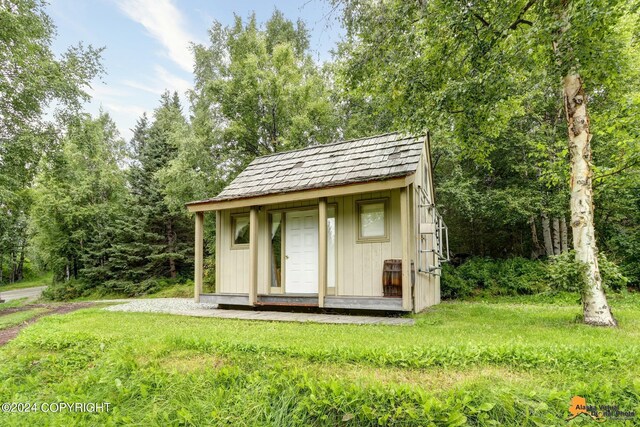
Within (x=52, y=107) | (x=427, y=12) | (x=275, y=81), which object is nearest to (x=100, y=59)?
(x=52, y=107)

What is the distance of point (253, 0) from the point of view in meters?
17.3

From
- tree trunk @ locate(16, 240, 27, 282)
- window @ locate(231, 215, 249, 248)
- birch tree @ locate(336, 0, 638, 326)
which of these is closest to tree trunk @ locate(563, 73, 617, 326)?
birch tree @ locate(336, 0, 638, 326)

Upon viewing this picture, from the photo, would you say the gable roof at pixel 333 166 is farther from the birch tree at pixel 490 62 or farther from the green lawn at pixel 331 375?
the green lawn at pixel 331 375

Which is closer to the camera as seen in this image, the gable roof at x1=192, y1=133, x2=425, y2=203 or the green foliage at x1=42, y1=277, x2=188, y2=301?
the gable roof at x1=192, y1=133, x2=425, y2=203

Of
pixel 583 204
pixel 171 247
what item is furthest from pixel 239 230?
pixel 171 247

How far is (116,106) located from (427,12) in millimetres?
27030

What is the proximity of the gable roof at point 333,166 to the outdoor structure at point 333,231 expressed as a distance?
0.09 feet

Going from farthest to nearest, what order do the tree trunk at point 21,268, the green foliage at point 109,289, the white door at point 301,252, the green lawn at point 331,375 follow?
the tree trunk at point 21,268 < the green foliage at point 109,289 < the white door at point 301,252 < the green lawn at point 331,375

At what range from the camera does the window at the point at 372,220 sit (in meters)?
7.60

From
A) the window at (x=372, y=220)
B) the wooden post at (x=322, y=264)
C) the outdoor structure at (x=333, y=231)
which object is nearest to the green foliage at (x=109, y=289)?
the outdoor structure at (x=333, y=231)

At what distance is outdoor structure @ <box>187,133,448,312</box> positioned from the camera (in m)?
7.06

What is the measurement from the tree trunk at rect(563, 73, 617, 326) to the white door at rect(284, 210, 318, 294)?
5.00 metres

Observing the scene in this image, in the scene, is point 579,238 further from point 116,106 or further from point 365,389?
point 116,106

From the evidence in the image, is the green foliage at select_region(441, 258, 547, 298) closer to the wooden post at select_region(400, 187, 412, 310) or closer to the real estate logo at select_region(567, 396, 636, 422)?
the wooden post at select_region(400, 187, 412, 310)
